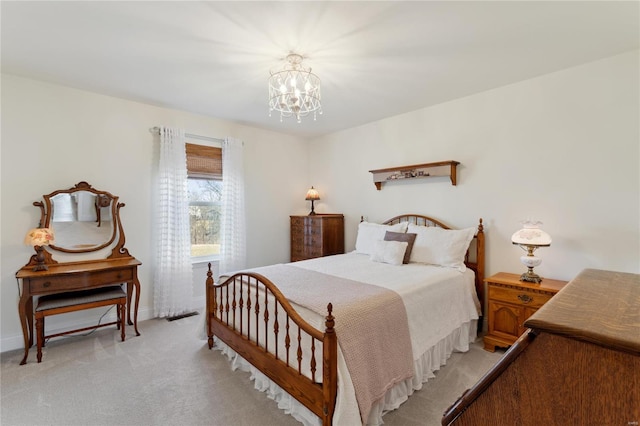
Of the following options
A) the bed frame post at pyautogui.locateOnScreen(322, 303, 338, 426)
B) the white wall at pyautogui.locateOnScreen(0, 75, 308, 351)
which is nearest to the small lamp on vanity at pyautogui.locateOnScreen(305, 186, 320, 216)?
the white wall at pyautogui.locateOnScreen(0, 75, 308, 351)

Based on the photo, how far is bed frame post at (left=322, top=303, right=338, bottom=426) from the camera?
5.39 ft

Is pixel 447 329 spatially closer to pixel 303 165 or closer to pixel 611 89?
pixel 611 89

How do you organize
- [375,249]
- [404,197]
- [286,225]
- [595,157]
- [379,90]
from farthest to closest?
[286,225], [404,197], [375,249], [379,90], [595,157]

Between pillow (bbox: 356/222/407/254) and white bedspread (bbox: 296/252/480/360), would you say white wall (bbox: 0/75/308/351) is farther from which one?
white bedspread (bbox: 296/252/480/360)

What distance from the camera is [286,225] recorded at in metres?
5.15

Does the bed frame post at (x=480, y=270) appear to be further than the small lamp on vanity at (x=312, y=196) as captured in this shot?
No

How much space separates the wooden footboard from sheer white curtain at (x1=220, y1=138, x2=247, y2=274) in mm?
1382

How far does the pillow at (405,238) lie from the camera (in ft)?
11.0

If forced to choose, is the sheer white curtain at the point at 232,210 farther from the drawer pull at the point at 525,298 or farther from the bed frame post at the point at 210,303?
the drawer pull at the point at 525,298

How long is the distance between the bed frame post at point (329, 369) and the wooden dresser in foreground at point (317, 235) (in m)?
2.84

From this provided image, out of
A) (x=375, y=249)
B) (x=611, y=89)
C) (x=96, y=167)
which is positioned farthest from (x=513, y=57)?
(x=96, y=167)

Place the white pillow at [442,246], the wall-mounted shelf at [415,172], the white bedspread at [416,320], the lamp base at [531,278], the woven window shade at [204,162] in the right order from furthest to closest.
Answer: the woven window shade at [204,162], the wall-mounted shelf at [415,172], the white pillow at [442,246], the lamp base at [531,278], the white bedspread at [416,320]

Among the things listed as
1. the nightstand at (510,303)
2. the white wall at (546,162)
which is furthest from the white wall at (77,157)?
the nightstand at (510,303)

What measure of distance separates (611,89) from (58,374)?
5363 mm
